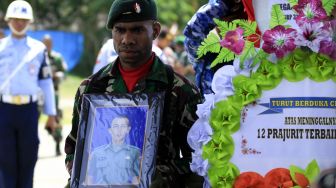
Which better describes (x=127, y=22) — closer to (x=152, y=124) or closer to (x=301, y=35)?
(x=152, y=124)

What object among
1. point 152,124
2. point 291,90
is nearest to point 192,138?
point 152,124

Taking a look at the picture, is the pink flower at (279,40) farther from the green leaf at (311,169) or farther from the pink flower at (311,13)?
the green leaf at (311,169)

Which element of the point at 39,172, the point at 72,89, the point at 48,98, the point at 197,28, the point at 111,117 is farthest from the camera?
the point at 72,89

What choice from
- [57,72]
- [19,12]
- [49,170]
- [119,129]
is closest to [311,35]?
[119,129]

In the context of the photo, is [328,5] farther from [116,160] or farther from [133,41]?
[116,160]

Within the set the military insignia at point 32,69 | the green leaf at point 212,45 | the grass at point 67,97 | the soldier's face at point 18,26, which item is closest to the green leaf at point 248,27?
the green leaf at point 212,45

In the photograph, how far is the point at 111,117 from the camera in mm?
3996

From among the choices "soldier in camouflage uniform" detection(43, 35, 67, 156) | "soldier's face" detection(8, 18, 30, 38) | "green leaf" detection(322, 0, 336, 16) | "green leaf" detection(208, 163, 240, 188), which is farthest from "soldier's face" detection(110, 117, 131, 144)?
"soldier in camouflage uniform" detection(43, 35, 67, 156)

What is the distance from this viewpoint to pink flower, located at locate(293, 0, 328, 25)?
12.3ft

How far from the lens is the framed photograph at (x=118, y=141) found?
391cm

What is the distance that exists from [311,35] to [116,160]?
0.96 metres

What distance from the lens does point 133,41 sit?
409 centimetres

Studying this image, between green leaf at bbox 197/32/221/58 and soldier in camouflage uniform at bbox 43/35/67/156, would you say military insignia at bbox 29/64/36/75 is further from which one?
green leaf at bbox 197/32/221/58

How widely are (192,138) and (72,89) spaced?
88.0 ft
